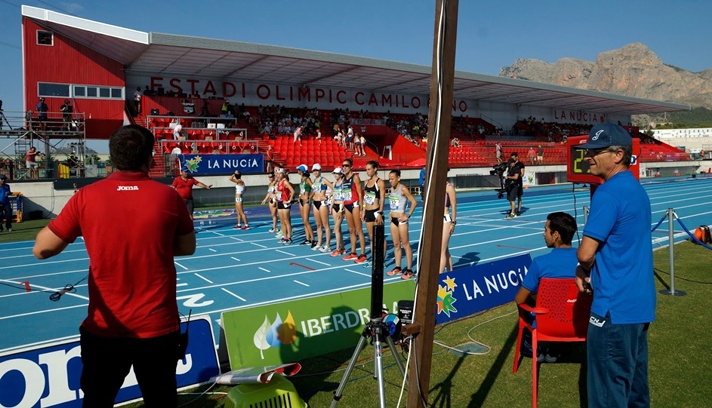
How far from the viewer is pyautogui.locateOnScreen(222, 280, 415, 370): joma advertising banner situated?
16.9ft

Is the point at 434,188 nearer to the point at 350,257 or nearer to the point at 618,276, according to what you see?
the point at 618,276

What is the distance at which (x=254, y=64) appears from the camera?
101ft

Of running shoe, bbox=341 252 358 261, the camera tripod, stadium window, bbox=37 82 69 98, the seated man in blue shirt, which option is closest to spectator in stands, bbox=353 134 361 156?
stadium window, bbox=37 82 69 98

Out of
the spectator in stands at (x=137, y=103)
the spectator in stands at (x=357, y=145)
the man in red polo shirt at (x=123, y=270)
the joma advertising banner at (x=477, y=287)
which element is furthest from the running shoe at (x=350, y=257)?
the spectator in stands at (x=137, y=103)

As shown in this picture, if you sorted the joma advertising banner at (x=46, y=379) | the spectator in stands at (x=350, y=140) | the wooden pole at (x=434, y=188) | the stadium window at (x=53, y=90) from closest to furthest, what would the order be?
the wooden pole at (x=434, y=188) < the joma advertising banner at (x=46, y=379) < the stadium window at (x=53, y=90) < the spectator in stands at (x=350, y=140)

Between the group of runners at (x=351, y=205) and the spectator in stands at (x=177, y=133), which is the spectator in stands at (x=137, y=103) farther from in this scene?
the group of runners at (x=351, y=205)

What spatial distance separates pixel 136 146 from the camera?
2.78m

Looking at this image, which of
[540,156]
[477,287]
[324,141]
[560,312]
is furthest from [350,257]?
[540,156]

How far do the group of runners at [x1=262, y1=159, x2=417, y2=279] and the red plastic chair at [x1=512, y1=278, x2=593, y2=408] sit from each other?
3.49 m

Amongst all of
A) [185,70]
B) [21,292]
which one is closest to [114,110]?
[185,70]

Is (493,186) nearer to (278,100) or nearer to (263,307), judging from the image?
(278,100)

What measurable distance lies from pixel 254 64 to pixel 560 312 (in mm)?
28658

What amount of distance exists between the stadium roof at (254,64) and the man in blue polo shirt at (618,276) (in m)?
25.0

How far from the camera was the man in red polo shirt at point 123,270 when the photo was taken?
106 inches
